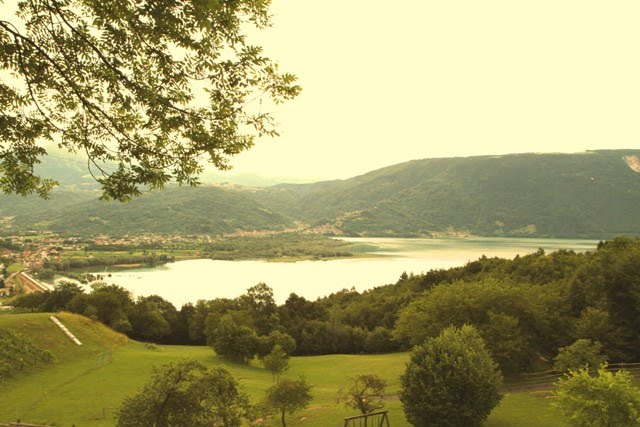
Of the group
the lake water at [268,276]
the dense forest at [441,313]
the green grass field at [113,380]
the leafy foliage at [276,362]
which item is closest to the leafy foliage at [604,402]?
the green grass field at [113,380]

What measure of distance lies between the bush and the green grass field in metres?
2.00

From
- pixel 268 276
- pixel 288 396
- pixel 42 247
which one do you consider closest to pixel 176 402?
pixel 288 396

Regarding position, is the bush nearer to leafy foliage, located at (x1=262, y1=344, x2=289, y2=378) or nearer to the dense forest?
the dense forest

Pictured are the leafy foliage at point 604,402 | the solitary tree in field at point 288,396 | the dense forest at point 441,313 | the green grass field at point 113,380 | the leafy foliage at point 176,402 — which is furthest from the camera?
the dense forest at point 441,313

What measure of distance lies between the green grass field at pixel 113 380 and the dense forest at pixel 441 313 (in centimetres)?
333

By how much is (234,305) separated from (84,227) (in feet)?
522

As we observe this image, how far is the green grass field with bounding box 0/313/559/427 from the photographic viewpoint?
2000 centimetres

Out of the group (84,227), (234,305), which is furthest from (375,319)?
(84,227)

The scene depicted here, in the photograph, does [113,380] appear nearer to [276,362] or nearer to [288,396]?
[276,362]

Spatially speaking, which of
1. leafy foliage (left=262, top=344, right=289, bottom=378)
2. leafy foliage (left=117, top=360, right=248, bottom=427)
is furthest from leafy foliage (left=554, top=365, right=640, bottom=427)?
leafy foliage (left=262, top=344, right=289, bottom=378)

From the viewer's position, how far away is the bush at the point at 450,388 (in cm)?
1661

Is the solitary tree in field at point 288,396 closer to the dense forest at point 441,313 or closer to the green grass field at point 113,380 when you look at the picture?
the green grass field at point 113,380

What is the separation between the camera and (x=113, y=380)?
27391 mm

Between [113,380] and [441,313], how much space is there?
22993mm
